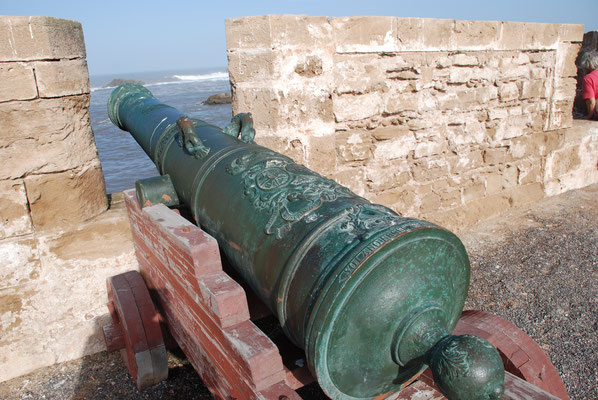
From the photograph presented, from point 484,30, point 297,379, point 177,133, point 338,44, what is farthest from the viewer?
point 484,30

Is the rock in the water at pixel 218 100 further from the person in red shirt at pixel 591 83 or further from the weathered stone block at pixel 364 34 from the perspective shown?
the weathered stone block at pixel 364 34

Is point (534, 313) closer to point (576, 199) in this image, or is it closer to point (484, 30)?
point (484, 30)

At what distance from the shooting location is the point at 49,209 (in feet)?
10.1

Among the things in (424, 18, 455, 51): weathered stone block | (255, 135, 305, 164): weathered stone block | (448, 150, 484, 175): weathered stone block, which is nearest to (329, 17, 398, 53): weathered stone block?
(424, 18, 455, 51): weathered stone block

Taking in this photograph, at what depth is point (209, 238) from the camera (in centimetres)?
204

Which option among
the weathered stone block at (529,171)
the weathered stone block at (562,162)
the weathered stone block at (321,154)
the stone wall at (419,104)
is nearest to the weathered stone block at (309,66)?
the stone wall at (419,104)

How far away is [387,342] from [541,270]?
338cm

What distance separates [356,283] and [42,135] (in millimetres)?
2504

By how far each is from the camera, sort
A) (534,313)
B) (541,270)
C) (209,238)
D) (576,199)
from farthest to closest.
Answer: (576,199)
(541,270)
(534,313)
(209,238)

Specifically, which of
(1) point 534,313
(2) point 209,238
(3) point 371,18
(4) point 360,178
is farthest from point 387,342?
(3) point 371,18

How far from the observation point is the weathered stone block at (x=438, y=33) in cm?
431

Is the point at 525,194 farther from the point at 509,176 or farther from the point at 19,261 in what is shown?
the point at 19,261

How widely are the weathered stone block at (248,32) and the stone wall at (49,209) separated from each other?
107 centimetres

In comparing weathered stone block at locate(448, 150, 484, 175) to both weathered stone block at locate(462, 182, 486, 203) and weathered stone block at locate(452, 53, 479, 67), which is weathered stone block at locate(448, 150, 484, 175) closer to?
weathered stone block at locate(462, 182, 486, 203)
